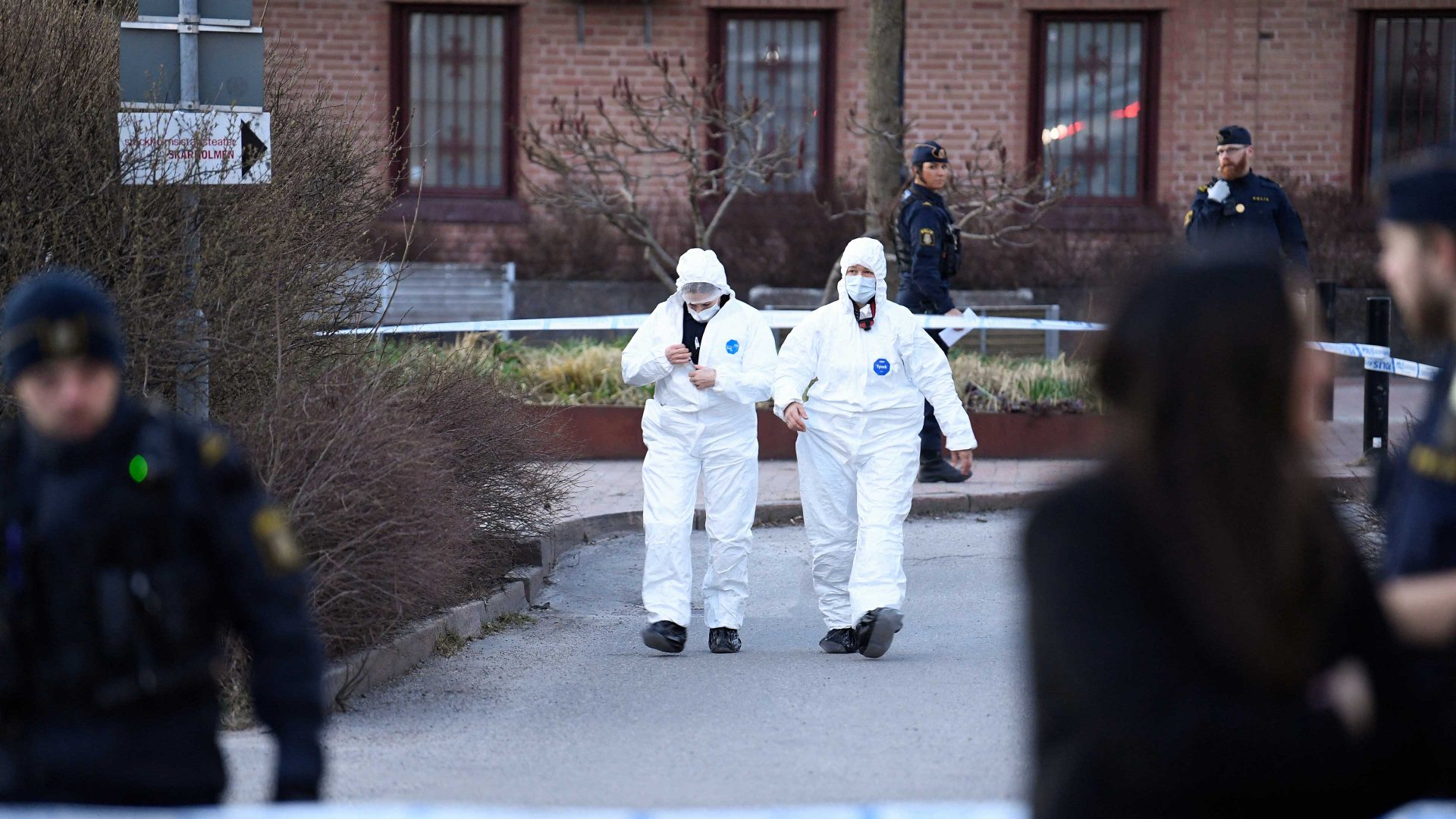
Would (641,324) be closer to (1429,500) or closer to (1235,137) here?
(1235,137)

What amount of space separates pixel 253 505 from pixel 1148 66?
58.1 ft

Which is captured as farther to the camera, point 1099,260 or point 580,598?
point 1099,260

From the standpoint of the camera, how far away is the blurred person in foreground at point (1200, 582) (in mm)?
2012

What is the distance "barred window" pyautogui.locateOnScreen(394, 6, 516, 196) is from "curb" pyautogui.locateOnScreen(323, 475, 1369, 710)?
29.7 feet

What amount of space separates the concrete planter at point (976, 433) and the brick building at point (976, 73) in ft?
20.7

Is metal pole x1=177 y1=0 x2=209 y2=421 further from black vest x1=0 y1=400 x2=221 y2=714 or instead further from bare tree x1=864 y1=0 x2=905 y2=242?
bare tree x1=864 y1=0 x2=905 y2=242

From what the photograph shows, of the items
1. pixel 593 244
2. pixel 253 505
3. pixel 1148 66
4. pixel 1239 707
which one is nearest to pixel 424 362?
pixel 253 505

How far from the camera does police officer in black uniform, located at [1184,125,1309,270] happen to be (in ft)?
35.0

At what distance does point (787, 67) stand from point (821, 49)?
42cm

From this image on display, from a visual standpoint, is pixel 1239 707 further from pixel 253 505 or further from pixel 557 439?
pixel 557 439

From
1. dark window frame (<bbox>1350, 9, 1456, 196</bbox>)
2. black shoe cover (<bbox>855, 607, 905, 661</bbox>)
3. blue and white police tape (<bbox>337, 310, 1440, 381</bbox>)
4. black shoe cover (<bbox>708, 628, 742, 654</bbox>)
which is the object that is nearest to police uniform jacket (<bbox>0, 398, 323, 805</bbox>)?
black shoe cover (<bbox>855, 607, 905, 661</bbox>)

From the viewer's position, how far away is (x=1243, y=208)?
35.1ft

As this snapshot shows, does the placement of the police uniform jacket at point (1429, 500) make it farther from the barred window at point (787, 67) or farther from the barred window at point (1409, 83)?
the barred window at point (1409, 83)

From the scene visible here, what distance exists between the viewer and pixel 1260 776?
2051mm
